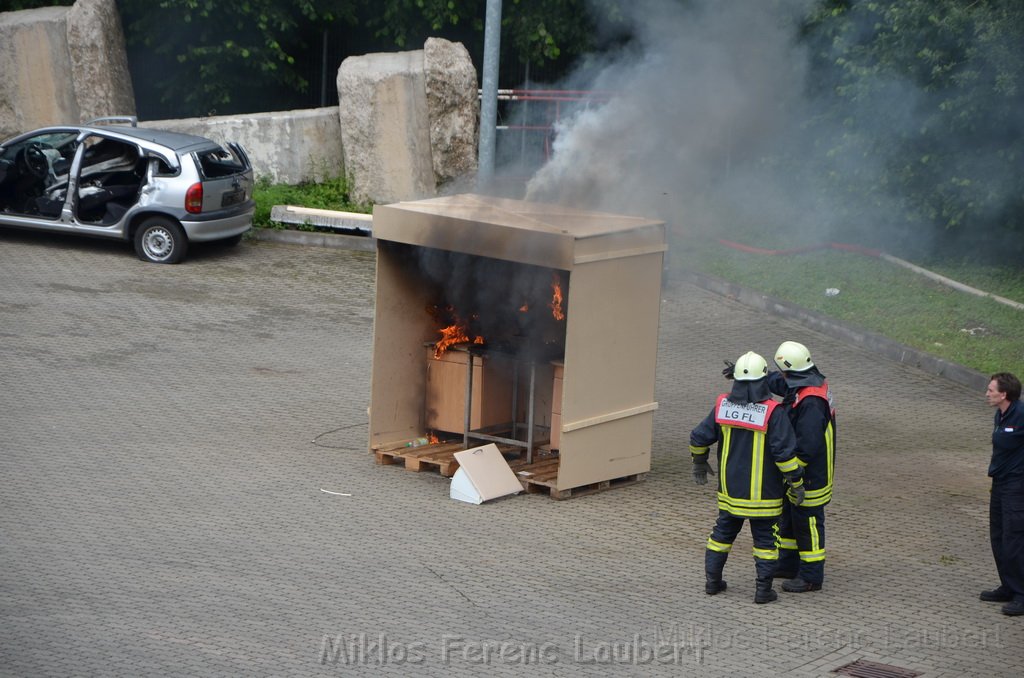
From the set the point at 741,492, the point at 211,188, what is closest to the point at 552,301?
the point at 741,492

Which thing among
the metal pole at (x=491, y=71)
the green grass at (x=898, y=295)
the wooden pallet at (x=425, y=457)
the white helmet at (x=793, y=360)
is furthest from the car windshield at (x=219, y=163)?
the white helmet at (x=793, y=360)

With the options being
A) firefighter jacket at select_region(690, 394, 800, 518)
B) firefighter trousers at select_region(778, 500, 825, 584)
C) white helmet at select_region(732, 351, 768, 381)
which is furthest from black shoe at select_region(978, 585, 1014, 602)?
white helmet at select_region(732, 351, 768, 381)

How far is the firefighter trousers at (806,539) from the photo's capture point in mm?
7594

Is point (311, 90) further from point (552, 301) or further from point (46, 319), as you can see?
point (552, 301)

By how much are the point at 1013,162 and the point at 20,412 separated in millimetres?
11491

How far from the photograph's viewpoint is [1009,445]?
7.35 meters

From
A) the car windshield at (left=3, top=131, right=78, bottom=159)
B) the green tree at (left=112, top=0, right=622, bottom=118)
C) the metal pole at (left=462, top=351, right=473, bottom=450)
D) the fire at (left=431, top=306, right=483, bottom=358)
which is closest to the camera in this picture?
the metal pole at (left=462, top=351, right=473, bottom=450)

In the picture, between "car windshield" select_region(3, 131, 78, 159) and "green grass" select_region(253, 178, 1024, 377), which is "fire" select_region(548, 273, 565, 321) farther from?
"car windshield" select_region(3, 131, 78, 159)

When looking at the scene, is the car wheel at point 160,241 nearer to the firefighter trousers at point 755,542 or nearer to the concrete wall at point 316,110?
the concrete wall at point 316,110

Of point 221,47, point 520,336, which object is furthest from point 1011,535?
point 221,47

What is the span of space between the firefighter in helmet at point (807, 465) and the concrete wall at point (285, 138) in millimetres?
12350

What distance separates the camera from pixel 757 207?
61.6 feet

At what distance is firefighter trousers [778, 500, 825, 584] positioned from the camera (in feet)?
24.9

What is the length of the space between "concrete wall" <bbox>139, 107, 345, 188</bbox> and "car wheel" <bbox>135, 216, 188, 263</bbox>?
3710 mm
